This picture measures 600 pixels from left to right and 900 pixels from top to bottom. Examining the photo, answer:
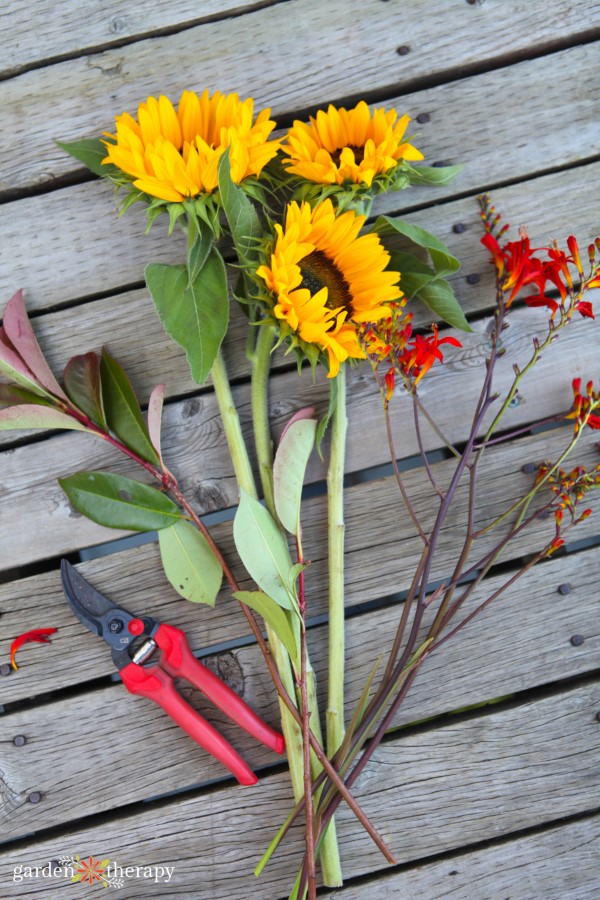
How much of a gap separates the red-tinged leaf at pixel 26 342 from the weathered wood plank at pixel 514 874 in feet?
2.46

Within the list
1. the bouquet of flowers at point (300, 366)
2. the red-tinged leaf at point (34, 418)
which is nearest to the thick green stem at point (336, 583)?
the bouquet of flowers at point (300, 366)

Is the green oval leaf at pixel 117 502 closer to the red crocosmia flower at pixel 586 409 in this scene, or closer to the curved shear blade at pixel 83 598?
the curved shear blade at pixel 83 598

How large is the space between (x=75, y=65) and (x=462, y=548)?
816 mm

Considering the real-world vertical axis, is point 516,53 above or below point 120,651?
above

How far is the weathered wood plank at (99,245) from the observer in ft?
3.18

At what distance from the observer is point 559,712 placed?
3.19 feet

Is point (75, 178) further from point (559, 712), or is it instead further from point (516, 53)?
point (559, 712)

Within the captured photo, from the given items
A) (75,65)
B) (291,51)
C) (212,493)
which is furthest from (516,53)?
(212,493)

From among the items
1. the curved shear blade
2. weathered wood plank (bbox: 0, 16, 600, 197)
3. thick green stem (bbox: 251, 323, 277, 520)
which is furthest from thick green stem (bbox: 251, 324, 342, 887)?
weathered wood plank (bbox: 0, 16, 600, 197)

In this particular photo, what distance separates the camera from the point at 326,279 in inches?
33.0

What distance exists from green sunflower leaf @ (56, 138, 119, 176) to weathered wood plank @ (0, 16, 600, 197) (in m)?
0.07

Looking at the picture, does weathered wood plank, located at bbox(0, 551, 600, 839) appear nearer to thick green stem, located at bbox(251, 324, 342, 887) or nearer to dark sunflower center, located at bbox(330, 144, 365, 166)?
thick green stem, located at bbox(251, 324, 342, 887)

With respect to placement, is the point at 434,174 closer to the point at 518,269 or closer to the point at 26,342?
the point at 518,269

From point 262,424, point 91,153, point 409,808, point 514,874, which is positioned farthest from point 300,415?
point 514,874
